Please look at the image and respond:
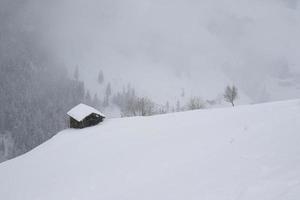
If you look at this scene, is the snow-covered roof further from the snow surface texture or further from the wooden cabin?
the snow surface texture

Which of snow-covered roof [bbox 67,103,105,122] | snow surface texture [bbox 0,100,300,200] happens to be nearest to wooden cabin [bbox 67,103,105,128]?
snow-covered roof [bbox 67,103,105,122]

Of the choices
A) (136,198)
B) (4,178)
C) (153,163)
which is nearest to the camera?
(136,198)

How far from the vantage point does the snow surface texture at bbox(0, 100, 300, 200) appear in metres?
9.43

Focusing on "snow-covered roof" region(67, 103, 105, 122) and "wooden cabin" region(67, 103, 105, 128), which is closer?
"wooden cabin" region(67, 103, 105, 128)

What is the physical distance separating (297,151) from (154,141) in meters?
13.5

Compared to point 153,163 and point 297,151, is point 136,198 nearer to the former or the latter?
point 153,163

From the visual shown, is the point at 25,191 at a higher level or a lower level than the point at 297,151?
lower

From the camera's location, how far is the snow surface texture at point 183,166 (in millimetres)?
9430

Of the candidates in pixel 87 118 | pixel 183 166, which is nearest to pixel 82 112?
pixel 87 118

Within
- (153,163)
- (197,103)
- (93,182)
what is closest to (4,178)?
(93,182)

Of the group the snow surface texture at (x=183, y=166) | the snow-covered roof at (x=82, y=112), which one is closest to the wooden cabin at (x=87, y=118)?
the snow-covered roof at (x=82, y=112)

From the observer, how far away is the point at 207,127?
66.6ft

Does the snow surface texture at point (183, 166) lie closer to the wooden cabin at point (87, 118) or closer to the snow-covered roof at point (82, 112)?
the wooden cabin at point (87, 118)

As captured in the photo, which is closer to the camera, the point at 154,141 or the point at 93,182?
the point at 93,182
